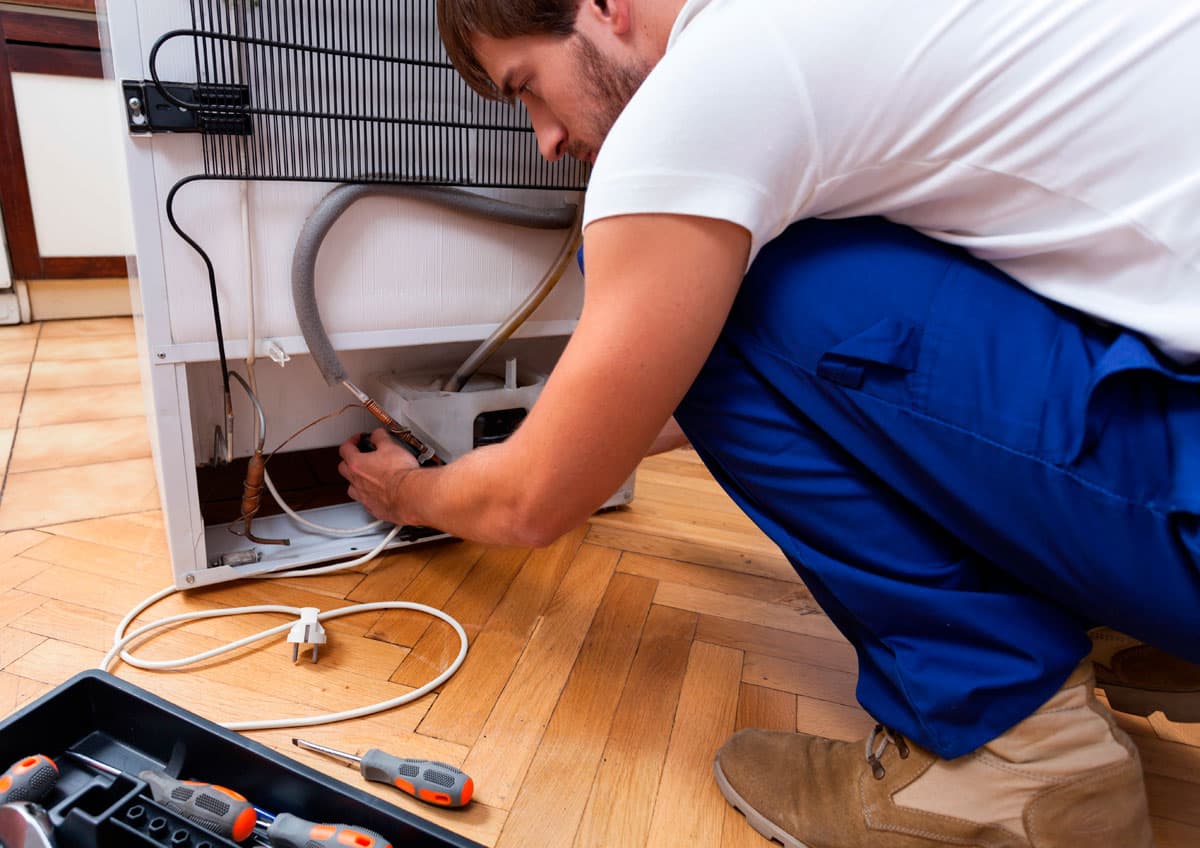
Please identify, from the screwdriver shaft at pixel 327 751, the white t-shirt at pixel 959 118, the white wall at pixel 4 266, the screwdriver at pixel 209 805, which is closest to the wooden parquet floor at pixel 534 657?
the screwdriver shaft at pixel 327 751

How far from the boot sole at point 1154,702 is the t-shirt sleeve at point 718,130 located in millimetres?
604

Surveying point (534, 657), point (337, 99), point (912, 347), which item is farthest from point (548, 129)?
point (534, 657)

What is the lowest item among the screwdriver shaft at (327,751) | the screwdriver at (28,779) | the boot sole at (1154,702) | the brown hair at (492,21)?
the screwdriver shaft at (327,751)

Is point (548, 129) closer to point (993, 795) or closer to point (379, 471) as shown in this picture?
point (379, 471)

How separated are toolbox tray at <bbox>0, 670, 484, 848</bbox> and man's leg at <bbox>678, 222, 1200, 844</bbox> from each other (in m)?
0.35

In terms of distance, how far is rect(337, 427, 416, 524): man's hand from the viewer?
0.88m

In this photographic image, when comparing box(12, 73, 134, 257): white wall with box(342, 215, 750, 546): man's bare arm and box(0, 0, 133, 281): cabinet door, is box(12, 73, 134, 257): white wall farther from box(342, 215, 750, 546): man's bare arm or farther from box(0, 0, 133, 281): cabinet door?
box(342, 215, 750, 546): man's bare arm

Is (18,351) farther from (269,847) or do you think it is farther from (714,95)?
(714,95)

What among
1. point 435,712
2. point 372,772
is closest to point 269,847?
point 372,772

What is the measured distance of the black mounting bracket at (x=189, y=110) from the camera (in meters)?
0.71

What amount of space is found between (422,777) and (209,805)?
157 millimetres

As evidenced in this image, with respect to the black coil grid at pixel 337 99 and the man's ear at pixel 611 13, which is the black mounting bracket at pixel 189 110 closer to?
the black coil grid at pixel 337 99

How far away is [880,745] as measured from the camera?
657 mm

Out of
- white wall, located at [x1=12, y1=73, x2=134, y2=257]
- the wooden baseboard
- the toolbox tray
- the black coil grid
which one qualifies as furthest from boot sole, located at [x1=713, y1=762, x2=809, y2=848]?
the wooden baseboard
